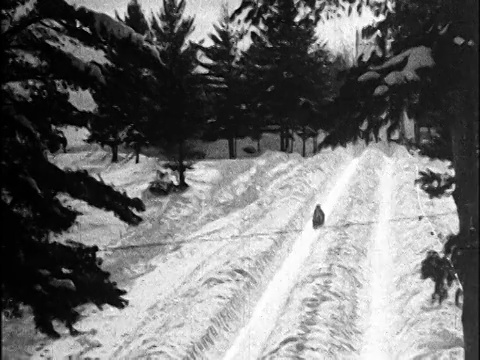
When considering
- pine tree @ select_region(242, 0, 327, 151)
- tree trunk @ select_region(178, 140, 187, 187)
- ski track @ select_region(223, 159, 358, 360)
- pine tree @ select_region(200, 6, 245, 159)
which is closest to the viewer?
ski track @ select_region(223, 159, 358, 360)

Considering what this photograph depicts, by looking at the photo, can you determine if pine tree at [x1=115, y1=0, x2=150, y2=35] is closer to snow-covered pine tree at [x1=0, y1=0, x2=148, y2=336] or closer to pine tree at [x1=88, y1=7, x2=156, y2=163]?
pine tree at [x1=88, y1=7, x2=156, y2=163]

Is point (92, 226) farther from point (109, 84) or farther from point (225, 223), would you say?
point (109, 84)

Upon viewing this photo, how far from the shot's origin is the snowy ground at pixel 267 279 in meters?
9.63

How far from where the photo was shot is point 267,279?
1313cm

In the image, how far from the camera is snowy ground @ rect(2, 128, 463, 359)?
31.6 feet

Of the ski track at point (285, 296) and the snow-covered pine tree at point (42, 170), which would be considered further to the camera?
the ski track at point (285, 296)

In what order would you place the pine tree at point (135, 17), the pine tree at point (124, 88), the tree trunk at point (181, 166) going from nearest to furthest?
the pine tree at point (124, 88) < the pine tree at point (135, 17) < the tree trunk at point (181, 166)

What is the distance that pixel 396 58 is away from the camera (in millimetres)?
6332

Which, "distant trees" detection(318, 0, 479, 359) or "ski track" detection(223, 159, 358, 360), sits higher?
"distant trees" detection(318, 0, 479, 359)

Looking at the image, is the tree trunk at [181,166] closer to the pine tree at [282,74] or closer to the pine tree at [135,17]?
the pine tree at [282,74]

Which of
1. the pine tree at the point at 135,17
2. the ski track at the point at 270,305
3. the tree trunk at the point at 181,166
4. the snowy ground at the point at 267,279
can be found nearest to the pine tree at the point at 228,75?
the tree trunk at the point at 181,166

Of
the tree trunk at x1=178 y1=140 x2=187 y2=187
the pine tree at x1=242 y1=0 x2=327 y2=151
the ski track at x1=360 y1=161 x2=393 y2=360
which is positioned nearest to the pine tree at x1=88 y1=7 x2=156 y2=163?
the ski track at x1=360 y1=161 x2=393 y2=360

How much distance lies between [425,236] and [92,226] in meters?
12.3

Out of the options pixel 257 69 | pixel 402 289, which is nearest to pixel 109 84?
pixel 402 289
